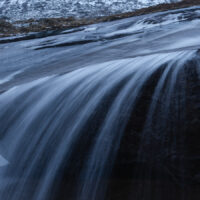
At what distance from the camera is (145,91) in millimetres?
3260

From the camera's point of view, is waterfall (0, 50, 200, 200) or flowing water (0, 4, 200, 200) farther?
waterfall (0, 50, 200, 200)

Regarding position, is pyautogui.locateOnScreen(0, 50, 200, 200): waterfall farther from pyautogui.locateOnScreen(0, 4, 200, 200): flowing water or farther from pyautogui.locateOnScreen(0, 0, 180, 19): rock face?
pyautogui.locateOnScreen(0, 0, 180, 19): rock face

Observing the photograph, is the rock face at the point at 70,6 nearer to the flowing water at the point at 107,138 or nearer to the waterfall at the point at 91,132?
the waterfall at the point at 91,132

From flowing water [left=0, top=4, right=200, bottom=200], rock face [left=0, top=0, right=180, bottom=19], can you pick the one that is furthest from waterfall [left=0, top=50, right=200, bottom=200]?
rock face [left=0, top=0, right=180, bottom=19]

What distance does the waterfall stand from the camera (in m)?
2.16

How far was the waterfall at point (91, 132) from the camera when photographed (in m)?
2.16

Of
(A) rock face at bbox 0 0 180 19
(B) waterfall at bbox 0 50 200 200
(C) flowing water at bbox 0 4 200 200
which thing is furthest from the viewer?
(A) rock face at bbox 0 0 180 19

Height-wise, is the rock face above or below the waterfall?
above

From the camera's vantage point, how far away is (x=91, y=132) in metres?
2.71

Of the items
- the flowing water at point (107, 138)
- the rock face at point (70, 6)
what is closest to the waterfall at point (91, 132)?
the flowing water at point (107, 138)

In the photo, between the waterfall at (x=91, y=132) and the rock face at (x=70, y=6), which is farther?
the rock face at (x=70, y=6)

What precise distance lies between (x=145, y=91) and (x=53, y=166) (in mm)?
1567

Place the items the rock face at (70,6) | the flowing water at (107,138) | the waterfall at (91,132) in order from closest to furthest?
the flowing water at (107,138)
the waterfall at (91,132)
the rock face at (70,6)

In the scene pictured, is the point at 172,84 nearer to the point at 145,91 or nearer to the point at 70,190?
the point at 145,91
